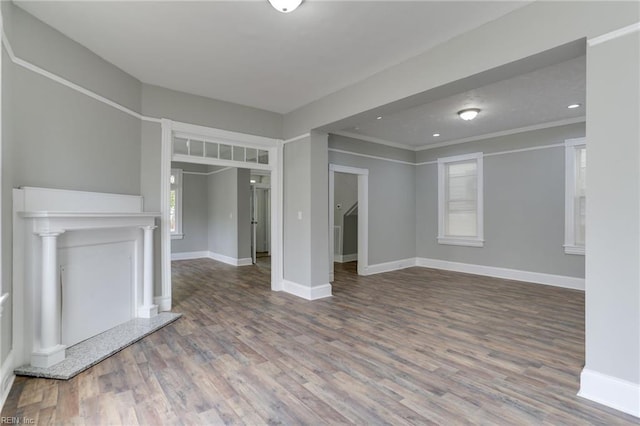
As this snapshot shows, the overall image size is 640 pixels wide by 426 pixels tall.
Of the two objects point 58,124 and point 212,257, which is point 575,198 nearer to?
point 58,124

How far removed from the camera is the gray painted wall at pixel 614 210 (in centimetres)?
190

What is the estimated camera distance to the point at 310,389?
7.25 ft

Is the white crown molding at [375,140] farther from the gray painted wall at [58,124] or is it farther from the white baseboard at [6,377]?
the white baseboard at [6,377]

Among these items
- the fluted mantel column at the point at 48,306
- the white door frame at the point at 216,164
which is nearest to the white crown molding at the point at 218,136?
the white door frame at the point at 216,164

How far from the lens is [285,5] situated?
2287 mm

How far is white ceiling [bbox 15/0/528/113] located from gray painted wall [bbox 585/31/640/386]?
2.86 ft

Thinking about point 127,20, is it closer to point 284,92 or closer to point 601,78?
point 284,92

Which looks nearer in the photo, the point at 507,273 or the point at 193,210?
the point at 507,273

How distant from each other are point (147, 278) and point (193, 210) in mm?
4953

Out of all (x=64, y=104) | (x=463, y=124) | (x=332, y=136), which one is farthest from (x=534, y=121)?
(x=64, y=104)

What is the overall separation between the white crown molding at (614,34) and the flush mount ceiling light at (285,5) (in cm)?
200

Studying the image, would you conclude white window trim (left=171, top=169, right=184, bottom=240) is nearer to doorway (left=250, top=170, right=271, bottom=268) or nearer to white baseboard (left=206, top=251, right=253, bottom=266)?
white baseboard (left=206, top=251, right=253, bottom=266)

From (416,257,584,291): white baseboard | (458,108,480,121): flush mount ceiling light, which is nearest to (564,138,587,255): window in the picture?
(416,257,584,291): white baseboard

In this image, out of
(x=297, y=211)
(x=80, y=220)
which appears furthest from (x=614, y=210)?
(x=80, y=220)
